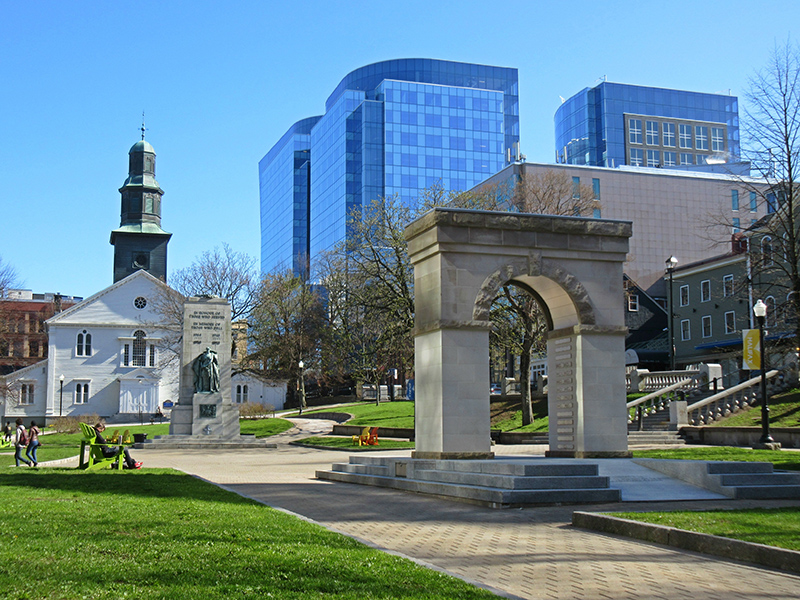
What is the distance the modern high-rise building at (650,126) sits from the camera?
124250mm

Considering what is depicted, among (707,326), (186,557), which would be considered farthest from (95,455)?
(707,326)

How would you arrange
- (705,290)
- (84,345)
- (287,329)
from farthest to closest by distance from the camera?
(84,345) < (287,329) < (705,290)

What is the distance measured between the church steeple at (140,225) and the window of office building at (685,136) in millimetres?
77840

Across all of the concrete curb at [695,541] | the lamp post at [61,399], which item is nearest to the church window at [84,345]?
the lamp post at [61,399]

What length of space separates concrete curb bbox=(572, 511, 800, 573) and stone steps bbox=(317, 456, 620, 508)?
2181 mm

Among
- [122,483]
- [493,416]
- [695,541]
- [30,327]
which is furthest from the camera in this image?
[30,327]

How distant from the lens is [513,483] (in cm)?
Answer: 1391

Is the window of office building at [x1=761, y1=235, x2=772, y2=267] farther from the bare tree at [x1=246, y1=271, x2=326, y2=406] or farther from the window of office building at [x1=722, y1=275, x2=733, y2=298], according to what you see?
the bare tree at [x1=246, y1=271, x2=326, y2=406]

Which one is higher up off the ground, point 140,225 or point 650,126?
point 650,126

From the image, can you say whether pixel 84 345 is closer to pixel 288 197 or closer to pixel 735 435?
pixel 735 435

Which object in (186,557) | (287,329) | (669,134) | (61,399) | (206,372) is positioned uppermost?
(669,134)

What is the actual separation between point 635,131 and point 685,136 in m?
7.69

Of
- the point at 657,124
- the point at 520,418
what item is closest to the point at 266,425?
the point at 520,418

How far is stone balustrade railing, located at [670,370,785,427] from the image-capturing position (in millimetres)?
32656
